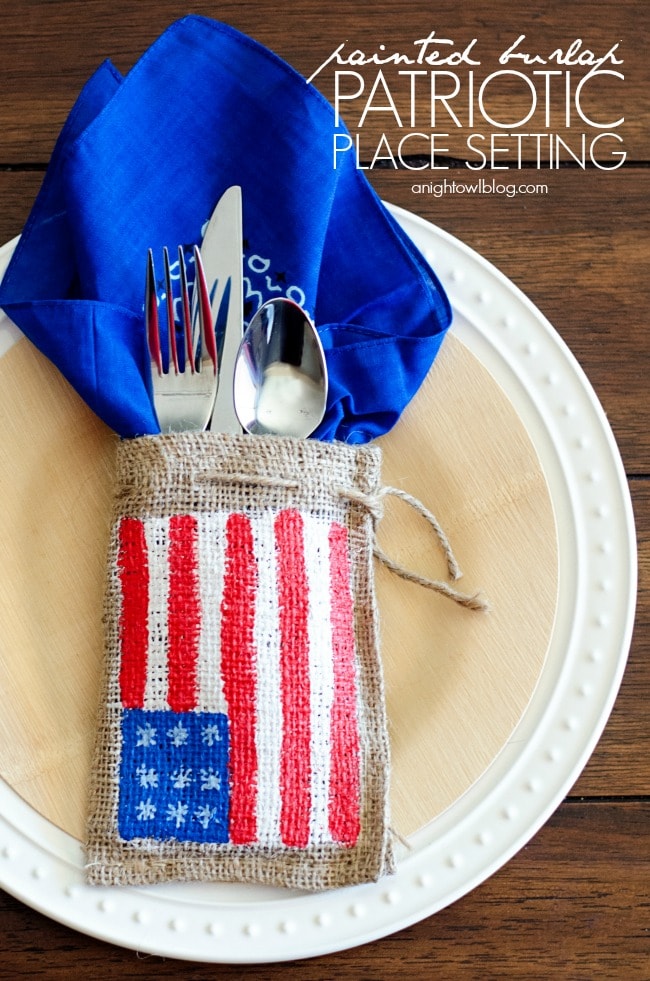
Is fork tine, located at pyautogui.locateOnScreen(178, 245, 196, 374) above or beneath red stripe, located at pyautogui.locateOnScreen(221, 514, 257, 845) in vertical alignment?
above

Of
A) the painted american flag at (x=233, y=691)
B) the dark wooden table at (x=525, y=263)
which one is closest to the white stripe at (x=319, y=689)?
the painted american flag at (x=233, y=691)

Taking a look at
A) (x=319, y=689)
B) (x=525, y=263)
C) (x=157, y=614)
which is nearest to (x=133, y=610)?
(x=157, y=614)

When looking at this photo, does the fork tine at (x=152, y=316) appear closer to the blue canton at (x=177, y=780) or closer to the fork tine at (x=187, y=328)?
the fork tine at (x=187, y=328)

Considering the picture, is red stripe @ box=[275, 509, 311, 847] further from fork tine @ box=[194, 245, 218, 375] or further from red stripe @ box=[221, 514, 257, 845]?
fork tine @ box=[194, 245, 218, 375]

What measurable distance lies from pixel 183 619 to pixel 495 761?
0.68 ft

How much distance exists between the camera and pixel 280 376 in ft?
1.82

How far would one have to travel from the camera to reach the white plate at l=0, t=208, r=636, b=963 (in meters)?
0.54

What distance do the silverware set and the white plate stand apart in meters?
0.11

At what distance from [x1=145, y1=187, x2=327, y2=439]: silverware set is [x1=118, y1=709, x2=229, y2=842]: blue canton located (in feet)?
0.58

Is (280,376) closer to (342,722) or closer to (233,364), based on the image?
(233,364)

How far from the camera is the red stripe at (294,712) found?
0.53 metres

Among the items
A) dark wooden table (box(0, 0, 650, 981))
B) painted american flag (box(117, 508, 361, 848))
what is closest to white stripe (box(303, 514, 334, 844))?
painted american flag (box(117, 508, 361, 848))

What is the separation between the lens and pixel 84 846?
1.77 feet

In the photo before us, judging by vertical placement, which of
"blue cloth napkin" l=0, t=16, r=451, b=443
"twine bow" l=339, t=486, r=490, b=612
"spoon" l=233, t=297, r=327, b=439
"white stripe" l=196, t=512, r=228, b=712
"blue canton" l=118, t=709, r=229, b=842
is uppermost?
"blue cloth napkin" l=0, t=16, r=451, b=443
